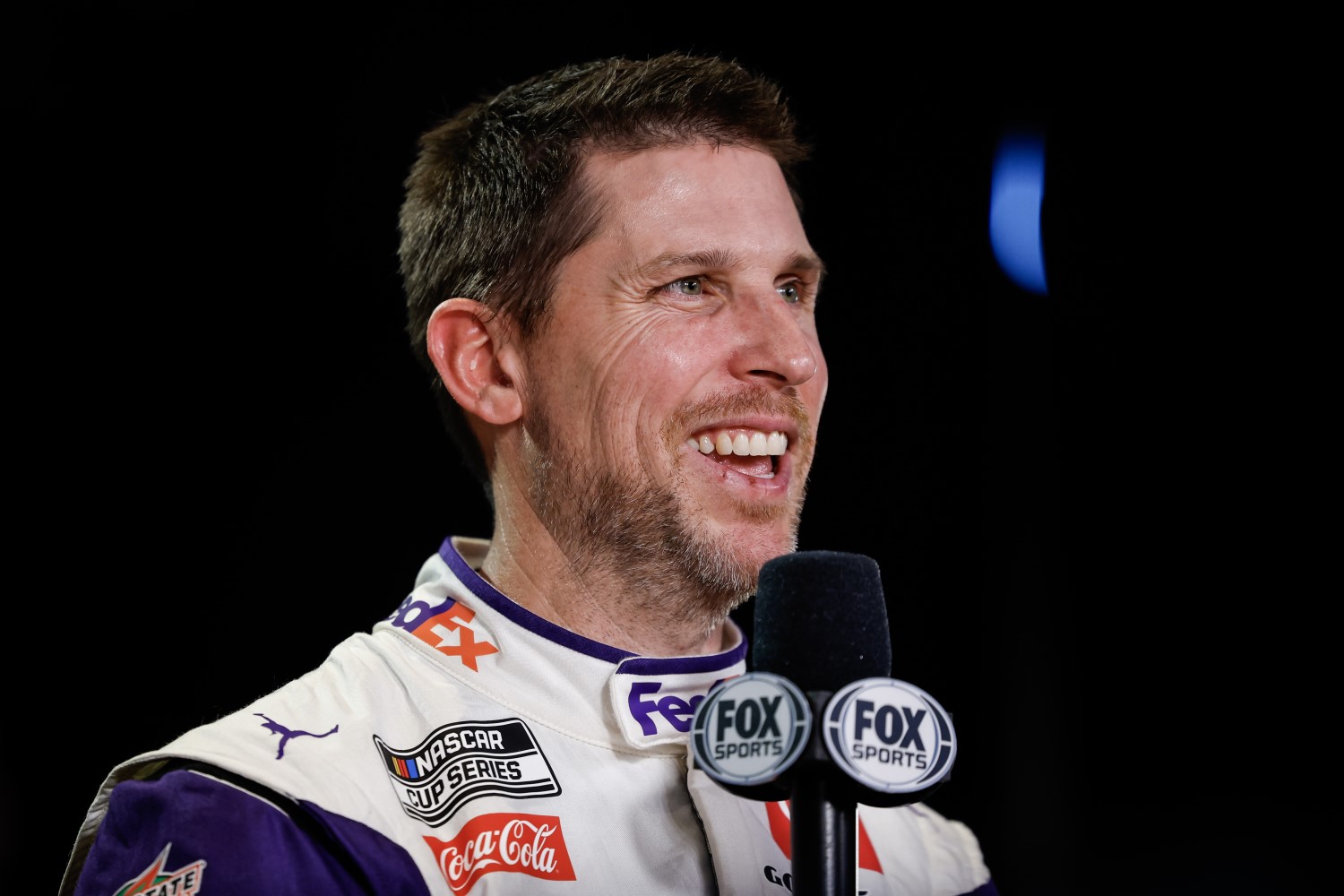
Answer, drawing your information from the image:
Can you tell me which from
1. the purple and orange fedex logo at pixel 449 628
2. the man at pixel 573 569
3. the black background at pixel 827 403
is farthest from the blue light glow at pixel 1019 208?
the purple and orange fedex logo at pixel 449 628

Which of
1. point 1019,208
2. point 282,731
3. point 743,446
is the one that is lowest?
point 282,731

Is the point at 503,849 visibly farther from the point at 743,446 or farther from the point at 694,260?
the point at 694,260

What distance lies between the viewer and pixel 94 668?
236 centimetres

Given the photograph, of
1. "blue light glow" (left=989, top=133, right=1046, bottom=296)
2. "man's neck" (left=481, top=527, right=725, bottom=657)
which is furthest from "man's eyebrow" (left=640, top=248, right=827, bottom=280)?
"blue light glow" (left=989, top=133, right=1046, bottom=296)

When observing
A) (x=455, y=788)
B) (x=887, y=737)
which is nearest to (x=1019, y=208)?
(x=455, y=788)

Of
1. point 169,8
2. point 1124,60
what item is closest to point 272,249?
point 169,8

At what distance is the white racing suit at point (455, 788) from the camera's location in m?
1.33

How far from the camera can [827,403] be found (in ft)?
9.92

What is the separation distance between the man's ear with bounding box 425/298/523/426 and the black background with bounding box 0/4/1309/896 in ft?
2.94

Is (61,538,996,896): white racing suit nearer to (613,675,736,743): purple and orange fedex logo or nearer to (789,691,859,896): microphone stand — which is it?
(613,675,736,743): purple and orange fedex logo

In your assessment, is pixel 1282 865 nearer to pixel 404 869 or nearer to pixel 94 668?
pixel 404 869

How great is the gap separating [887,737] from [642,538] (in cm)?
73

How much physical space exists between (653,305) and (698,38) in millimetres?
1428

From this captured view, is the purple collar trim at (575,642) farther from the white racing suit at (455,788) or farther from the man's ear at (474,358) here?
the man's ear at (474,358)
